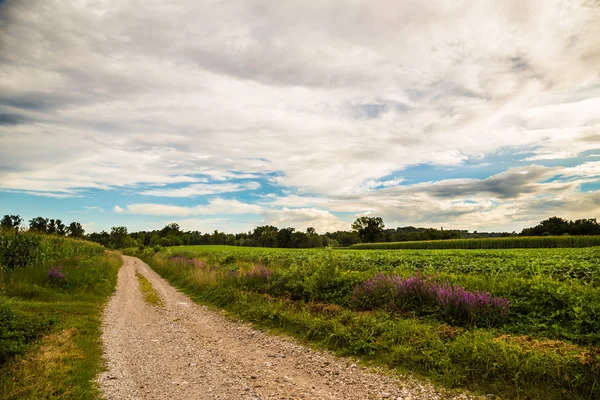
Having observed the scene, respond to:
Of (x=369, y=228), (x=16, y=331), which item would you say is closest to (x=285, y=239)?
(x=369, y=228)

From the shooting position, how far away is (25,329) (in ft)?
26.9

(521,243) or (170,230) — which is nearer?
(521,243)

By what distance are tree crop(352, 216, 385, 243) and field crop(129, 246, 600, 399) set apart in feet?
322

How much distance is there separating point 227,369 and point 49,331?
5.75 metres

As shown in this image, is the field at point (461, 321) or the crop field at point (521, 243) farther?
the crop field at point (521, 243)

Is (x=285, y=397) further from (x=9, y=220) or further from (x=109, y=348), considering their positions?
(x=9, y=220)

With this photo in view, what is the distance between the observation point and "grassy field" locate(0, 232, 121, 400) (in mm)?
5589

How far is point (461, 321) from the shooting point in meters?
7.89

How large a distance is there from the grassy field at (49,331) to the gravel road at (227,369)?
495 mm

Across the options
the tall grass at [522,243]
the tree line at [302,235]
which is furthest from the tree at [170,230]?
the tall grass at [522,243]

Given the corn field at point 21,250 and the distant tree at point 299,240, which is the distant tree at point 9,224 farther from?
the distant tree at point 299,240

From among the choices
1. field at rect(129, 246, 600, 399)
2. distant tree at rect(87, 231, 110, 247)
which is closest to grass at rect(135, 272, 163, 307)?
field at rect(129, 246, 600, 399)

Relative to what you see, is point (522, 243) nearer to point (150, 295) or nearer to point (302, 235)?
point (150, 295)

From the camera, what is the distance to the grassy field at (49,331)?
5589 millimetres
